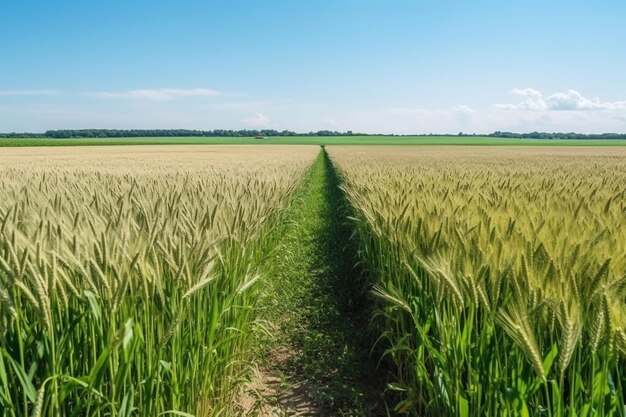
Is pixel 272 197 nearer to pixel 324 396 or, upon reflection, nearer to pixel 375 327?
pixel 375 327

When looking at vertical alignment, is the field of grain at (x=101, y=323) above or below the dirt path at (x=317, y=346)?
above

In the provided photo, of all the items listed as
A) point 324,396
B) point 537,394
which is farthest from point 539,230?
point 324,396

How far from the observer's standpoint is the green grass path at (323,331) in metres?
3.59

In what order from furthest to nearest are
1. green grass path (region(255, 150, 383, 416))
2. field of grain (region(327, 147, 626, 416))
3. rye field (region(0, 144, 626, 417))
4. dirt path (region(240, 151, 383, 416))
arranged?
green grass path (region(255, 150, 383, 416)) → dirt path (region(240, 151, 383, 416)) → rye field (region(0, 144, 626, 417)) → field of grain (region(327, 147, 626, 416))

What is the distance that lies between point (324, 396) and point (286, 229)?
568 cm

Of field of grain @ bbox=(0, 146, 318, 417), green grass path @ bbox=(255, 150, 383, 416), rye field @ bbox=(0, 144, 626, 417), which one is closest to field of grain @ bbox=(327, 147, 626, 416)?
rye field @ bbox=(0, 144, 626, 417)

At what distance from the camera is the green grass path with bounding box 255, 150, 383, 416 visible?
3590 mm

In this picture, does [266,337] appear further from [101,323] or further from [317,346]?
[101,323]

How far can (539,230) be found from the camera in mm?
2682

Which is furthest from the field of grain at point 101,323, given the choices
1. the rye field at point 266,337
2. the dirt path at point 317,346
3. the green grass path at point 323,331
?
the green grass path at point 323,331

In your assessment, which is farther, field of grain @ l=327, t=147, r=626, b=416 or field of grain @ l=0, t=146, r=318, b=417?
field of grain @ l=0, t=146, r=318, b=417

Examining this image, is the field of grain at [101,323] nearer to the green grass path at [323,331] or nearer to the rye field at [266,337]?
the rye field at [266,337]

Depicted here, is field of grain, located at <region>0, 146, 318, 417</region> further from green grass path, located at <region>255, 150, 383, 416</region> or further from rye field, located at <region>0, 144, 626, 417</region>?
green grass path, located at <region>255, 150, 383, 416</region>

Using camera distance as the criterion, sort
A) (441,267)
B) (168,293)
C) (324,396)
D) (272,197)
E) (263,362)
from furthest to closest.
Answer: (272,197), (263,362), (324,396), (168,293), (441,267)
